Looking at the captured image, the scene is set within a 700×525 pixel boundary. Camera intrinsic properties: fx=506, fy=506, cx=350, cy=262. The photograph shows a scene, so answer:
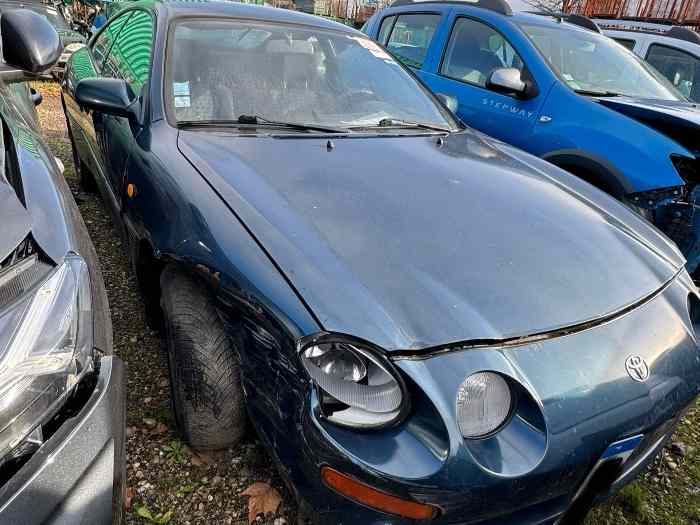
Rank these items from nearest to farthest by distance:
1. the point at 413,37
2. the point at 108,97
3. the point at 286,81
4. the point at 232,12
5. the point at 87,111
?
1. the point at 108,97
2. the point at 286,81
3. the point at 232,12
4. the point at 87,111
5. the point at 413,37

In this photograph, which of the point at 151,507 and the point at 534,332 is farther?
the point at 151,507

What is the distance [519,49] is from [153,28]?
2546 millimetres

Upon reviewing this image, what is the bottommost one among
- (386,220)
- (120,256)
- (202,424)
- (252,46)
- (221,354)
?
(120,256)

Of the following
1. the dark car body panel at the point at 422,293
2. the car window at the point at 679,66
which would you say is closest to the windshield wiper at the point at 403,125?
the dark car body panel at the point at 422,293

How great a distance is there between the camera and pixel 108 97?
6.80 feet

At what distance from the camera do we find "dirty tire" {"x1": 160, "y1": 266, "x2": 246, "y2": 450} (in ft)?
5.04

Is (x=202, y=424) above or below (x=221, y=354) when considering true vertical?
below

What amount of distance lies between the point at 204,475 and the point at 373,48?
2.30 meters

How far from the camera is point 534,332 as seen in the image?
1274mm

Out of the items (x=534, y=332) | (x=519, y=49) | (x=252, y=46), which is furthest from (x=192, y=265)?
(x=519, y=49)

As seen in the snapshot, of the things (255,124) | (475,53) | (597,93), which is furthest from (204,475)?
(475,53)

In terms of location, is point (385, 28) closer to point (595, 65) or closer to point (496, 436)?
point (595, 65)

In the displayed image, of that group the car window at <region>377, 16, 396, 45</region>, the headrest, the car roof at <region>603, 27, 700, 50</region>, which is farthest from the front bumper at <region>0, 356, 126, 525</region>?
the car roof at <region>603, 27, 700, 50</region>

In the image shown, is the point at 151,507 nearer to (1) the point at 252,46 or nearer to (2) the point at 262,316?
(2) the point at 262,316
